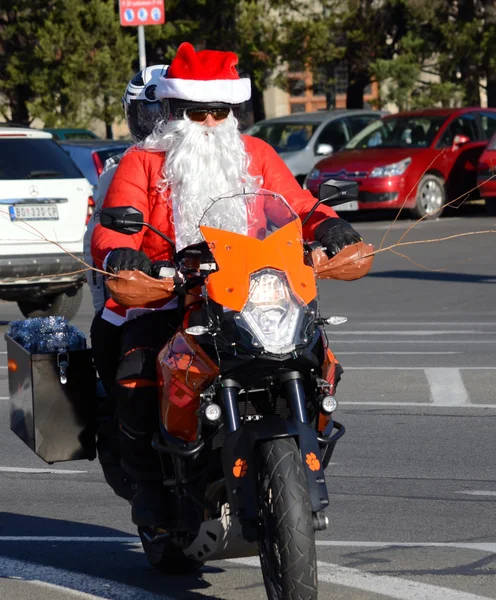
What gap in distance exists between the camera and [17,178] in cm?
1286

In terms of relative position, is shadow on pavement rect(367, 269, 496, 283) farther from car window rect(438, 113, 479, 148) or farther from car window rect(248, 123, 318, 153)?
car window rect(248, 123, 318, 153)

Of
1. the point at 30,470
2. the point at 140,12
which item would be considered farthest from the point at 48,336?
the point at 140,12

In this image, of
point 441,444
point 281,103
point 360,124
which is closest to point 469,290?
point 441,444

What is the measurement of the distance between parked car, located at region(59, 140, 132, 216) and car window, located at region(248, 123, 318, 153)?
17.9 ft

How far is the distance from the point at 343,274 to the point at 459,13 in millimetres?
28665

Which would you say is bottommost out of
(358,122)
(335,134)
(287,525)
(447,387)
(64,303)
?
(335,134)

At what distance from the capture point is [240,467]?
407 cm

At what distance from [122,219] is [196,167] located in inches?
21.1

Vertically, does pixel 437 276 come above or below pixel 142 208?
below

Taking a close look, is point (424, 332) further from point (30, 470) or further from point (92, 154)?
point (92, 154)

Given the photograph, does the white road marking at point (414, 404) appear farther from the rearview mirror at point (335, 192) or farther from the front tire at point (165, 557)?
the rearview mirror at point (335, 192)

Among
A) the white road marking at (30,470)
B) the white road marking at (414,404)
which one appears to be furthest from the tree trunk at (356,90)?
the white road marking at (30,470)

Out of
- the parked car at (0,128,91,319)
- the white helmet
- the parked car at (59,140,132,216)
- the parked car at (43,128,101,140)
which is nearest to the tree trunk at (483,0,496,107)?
the parked car at (43,128,101,140)

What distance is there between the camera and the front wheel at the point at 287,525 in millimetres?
3943
